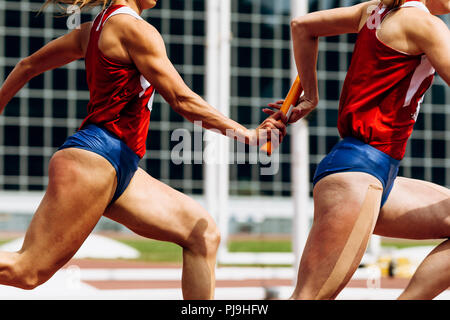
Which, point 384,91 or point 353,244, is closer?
point 353,244

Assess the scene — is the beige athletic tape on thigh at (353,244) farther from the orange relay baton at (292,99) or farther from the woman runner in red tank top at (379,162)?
the orange relay baton at (292,99)

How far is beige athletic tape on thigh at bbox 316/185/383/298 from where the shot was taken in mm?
3611

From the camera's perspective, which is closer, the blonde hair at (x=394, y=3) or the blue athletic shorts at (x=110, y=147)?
the blonde hair at (x=394, y=3)

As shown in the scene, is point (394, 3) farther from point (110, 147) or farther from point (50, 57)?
point (50, 57)

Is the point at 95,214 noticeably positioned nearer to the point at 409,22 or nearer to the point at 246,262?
the point at 409,22

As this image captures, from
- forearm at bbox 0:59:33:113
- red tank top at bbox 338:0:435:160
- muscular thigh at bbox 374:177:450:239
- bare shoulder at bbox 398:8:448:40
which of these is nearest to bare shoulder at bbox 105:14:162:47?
forearm at bbox 0:59:33:113

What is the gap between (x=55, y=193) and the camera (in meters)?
4.00

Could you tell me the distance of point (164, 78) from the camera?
3988 mm

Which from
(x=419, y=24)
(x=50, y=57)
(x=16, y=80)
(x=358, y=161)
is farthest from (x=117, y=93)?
(x=419, y=24)

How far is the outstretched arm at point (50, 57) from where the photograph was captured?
14.8ft

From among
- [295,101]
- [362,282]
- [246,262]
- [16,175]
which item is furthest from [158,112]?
[295,101]

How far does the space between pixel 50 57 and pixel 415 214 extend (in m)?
2.26

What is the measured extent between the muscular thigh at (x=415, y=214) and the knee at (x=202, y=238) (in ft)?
2.87

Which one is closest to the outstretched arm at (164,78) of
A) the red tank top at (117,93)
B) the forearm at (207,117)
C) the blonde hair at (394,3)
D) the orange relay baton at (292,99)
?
the forearm at (207,117)
